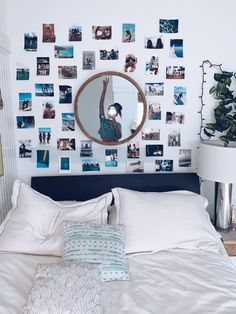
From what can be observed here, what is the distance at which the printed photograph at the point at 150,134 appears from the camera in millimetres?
2604

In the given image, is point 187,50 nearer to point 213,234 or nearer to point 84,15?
point 84,15

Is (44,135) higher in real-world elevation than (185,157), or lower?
higher

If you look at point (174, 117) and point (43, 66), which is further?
point (174, 117)

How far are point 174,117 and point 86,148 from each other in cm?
73


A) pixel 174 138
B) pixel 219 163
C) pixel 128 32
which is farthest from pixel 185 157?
pixel 128 32

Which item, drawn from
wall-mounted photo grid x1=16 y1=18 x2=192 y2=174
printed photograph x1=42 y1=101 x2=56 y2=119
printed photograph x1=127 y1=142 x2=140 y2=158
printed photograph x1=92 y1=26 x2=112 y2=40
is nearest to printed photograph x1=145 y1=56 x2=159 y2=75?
wall-mounted photo grid x1=16 y1=18 x2=192 y2=174

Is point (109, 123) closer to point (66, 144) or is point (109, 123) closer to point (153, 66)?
point (66, 144)

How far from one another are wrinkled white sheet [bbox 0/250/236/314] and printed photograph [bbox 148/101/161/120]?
1058 millimetres

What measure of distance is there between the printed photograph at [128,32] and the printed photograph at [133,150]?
2.57 feet

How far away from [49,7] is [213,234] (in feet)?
6.45

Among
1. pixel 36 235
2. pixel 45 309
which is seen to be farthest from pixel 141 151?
pixel 45 309

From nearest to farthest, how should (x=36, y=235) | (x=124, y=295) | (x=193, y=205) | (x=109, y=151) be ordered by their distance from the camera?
(x=124, y=295) → (x=36, y=235) → (x=193, y=205) → (x=109, y=151)

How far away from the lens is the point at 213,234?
6.98ft

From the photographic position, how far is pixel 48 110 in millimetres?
2545
